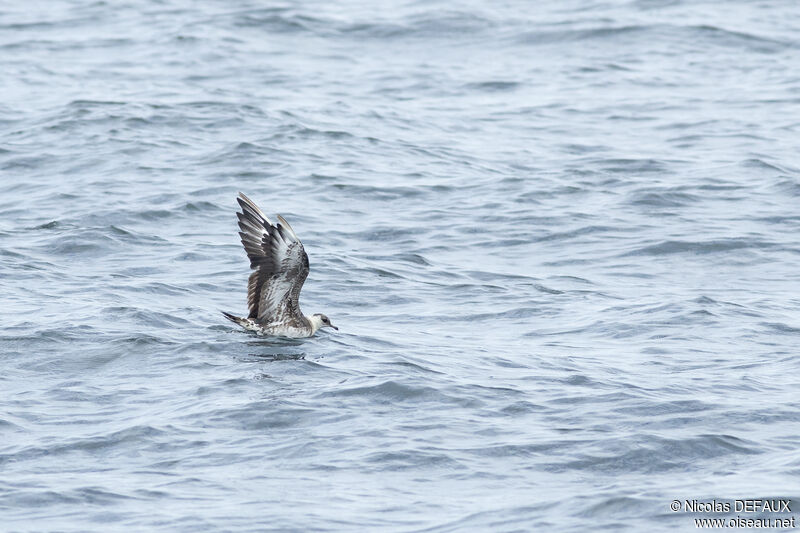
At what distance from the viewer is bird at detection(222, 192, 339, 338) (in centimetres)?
1172

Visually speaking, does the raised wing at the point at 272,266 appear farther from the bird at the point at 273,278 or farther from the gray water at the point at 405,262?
the gray water at the point at 405,262

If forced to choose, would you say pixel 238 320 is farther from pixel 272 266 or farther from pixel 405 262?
pixel 405 262

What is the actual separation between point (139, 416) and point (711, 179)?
11136mm

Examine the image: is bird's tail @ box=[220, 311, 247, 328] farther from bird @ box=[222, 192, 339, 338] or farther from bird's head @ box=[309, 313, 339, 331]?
bird's head @ box=[309, 313, 339, 331]

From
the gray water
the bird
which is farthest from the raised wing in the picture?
the gray water

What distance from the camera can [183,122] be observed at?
20766 millimetres

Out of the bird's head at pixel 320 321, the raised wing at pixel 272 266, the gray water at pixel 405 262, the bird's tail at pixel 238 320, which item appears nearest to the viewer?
the gray water at pixel 405 262

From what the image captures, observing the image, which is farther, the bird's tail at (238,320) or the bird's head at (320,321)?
the bird's head at (320,321)

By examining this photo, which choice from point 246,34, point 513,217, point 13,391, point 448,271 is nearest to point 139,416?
point 13,391

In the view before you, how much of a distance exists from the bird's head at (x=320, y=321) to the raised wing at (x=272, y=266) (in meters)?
0.09

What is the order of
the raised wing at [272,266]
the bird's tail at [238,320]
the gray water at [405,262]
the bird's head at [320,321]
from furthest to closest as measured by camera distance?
the bird's head at [320,321] < the bird's tail at [238,320] < the raised wing at [272,266] < the gray water at [405,262]

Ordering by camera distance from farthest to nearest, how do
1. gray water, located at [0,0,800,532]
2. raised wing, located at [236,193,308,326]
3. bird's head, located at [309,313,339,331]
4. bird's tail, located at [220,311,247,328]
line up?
bird's head, located at [309,313,339,331], bird's tail, located at [220,311,247,328], raised wing, located at [236,193,308,326], gray water, located at [0,0,800,532]

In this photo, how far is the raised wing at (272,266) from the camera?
1170 cm

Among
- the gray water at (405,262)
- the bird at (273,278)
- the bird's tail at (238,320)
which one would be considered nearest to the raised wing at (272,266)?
the bird at (273,278)
